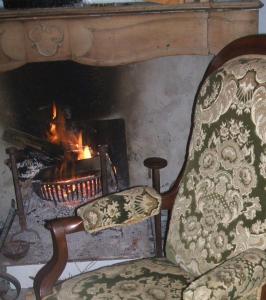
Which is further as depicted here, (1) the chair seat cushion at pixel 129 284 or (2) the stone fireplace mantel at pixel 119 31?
(2) the stone fireplace mantel at pixel 119 31

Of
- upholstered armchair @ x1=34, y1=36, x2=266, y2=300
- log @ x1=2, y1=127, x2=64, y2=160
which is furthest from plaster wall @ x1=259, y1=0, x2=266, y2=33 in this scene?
log @ x1=2, y1=127, x2=64, y2=160

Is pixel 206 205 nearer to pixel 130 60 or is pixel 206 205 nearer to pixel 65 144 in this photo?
pixel 130 60

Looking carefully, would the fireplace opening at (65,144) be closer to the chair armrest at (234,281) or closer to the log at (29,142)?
the log at (29,142)

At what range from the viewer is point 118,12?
68.0 inches

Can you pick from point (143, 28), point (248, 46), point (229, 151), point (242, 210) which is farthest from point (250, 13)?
point (242, 210)

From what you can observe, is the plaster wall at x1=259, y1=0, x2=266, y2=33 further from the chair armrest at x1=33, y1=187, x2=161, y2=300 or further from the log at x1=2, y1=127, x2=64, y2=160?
the log at x1=2, y1=127, x2=64, y2=160

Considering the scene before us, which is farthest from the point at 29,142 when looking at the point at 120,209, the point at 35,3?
the point at 120,209

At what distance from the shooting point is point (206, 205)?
131 cm

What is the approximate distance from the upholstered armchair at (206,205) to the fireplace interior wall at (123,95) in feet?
2.15

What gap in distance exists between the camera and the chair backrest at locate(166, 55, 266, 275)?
3.78 ft

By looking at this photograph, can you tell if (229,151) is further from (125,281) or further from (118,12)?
(118,12)

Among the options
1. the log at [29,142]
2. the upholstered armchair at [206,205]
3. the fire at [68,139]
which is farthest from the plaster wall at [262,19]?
the log at [29,142]

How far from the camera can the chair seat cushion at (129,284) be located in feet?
3.93

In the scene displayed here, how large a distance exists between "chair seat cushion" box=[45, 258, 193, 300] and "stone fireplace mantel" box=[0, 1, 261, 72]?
89cm
